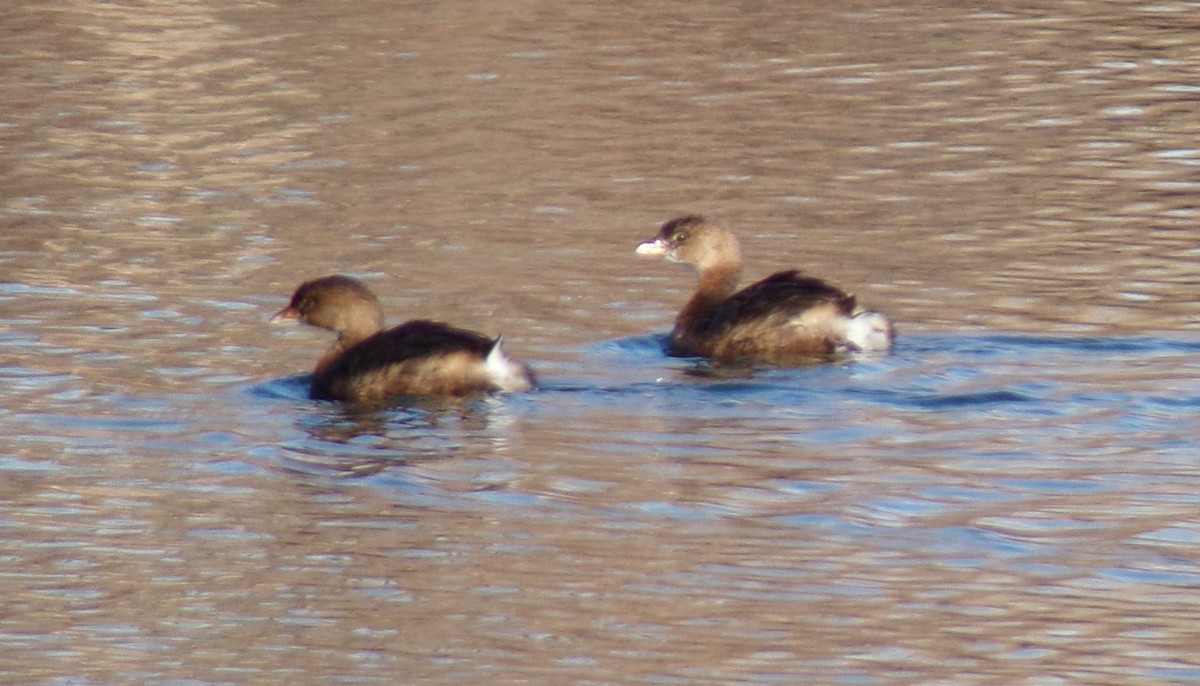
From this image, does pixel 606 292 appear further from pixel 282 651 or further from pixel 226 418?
pixel 282 651

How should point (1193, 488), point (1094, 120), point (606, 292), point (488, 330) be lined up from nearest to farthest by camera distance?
point (1193, 488) → point (488, 330) → point (606, 292) → point (1094, 120)

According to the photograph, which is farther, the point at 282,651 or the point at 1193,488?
the point at 1193,488

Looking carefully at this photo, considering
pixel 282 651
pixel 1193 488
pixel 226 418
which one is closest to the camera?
pixel 282 651

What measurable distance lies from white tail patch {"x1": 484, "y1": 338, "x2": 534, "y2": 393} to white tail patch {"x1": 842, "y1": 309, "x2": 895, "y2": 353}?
1.46 metres

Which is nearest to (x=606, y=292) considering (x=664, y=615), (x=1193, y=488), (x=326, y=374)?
(x=326, y=374)

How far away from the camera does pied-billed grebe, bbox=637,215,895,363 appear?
9789 mm

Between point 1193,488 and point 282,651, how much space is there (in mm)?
3111

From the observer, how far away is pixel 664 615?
653 cm

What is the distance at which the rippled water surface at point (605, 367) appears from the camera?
6.51m

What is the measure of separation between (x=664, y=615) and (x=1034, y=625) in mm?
1016

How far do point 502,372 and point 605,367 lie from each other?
2.36ft

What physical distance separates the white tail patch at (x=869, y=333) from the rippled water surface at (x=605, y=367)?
0.34 ft

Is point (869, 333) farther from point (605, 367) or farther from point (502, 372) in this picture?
point (502, 372)

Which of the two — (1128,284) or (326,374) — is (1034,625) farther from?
(1128,284)
